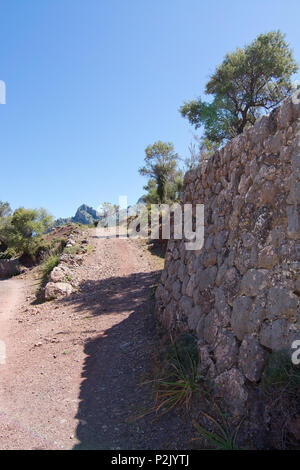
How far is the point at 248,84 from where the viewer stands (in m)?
10.9

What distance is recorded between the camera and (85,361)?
4.94 metres

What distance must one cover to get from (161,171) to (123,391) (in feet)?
66.2

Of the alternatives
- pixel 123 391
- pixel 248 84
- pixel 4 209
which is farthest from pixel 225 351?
pixel 4 209

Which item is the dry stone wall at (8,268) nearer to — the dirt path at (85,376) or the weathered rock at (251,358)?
the dirt path at (85,376)

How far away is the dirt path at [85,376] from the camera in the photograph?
10.4ft

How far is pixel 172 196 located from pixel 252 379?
17049 mm

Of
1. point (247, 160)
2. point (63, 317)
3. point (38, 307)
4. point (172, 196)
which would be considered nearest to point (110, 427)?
point (247, 160)

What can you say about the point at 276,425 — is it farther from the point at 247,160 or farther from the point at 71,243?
the point at 71,243

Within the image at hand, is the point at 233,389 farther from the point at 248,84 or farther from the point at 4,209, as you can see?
the point at 4,209

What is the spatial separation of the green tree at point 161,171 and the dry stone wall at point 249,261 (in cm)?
1561

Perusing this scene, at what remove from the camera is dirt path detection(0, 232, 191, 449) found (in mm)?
3160

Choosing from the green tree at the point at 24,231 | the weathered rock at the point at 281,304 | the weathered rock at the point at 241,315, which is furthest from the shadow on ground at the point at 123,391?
the green tree at the point at 24,231

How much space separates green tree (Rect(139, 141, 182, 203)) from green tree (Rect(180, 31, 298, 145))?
28.1 feet

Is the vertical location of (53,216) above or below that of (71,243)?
above
